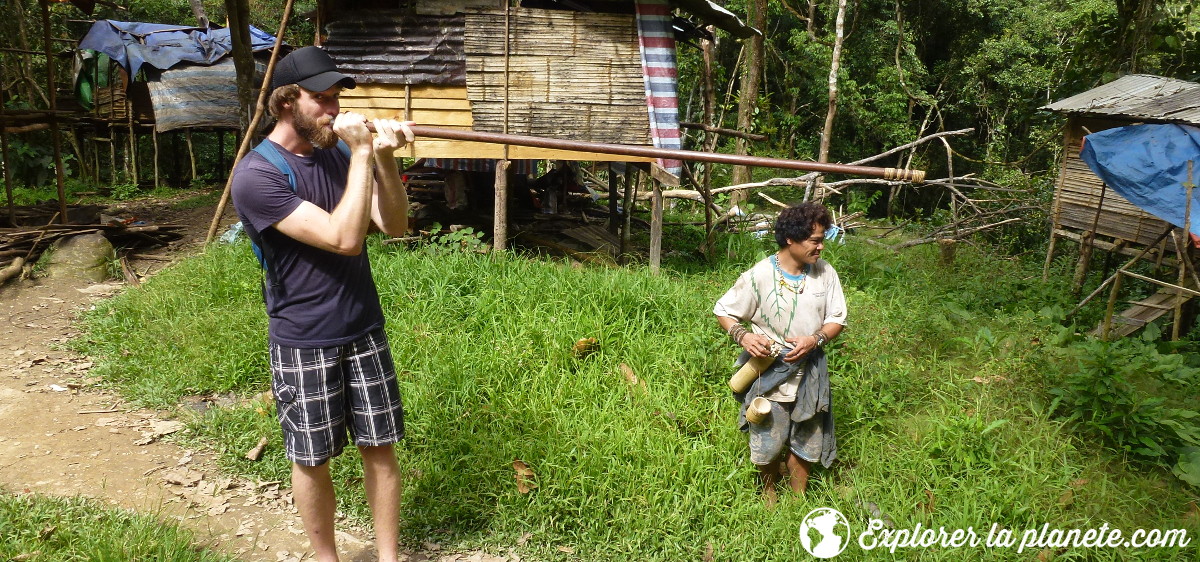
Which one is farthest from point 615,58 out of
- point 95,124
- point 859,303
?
point 95,124

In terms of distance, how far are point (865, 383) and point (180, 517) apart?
13.5 feet

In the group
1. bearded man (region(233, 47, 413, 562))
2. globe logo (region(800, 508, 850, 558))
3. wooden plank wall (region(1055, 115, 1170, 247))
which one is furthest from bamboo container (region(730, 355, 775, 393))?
wooden plank wall (region(1055, 115, 1170, 247))

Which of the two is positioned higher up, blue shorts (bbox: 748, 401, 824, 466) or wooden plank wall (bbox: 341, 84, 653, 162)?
wooden plank wall (bbox: 341, 84, 653, 162)

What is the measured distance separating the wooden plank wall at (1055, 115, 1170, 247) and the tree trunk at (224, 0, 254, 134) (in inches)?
417

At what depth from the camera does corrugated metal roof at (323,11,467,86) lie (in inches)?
289

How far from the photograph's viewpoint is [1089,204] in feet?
31.4

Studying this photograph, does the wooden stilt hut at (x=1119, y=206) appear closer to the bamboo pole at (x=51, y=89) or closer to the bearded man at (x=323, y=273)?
the bearded man at (x=323, y=273)

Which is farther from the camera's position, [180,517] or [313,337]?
[180,517]

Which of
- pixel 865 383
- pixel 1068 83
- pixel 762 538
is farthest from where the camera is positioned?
pixel 1068 83

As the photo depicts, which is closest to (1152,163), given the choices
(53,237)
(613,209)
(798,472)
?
(798,472)

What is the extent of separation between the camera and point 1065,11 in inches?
689

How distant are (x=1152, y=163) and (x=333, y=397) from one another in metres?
6.93

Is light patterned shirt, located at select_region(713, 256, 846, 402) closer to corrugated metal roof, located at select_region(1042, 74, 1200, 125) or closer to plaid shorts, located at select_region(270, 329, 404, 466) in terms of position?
plaid shorts, located at select_region(270, 329, 404, 466)

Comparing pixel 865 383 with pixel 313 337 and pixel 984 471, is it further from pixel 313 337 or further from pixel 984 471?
pixel 313 337
